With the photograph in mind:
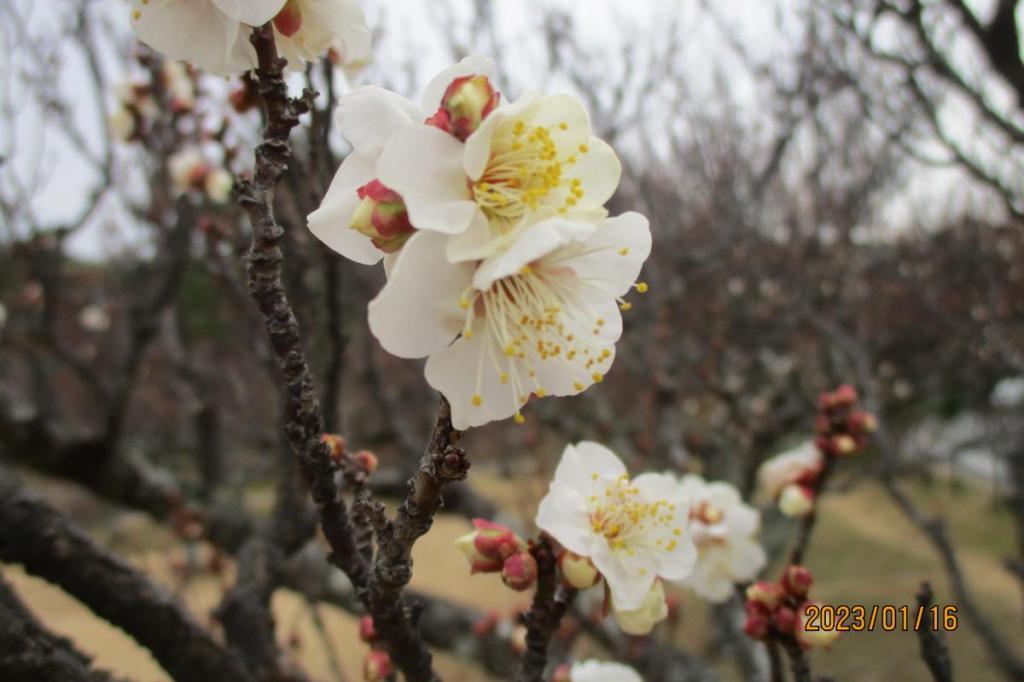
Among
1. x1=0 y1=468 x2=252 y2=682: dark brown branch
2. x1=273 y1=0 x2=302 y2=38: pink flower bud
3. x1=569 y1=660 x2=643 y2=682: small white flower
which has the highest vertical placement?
x1=273 y1=0 x2=302 y2=38: pink flower bud

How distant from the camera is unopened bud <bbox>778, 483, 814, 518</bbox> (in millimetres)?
1457

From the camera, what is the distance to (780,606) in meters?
1.12

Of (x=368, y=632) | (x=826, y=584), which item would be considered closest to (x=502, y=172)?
(x=368, y=632)

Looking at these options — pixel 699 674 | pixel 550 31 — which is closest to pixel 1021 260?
pixel 550 31

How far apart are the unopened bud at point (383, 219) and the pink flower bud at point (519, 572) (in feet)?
1.44

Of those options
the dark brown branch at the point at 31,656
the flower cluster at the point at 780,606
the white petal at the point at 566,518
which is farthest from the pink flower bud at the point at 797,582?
the dark brown branch at the point at 31,656

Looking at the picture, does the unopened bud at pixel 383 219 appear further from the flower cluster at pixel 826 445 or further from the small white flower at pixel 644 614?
the flower cluster at pixel 826 445

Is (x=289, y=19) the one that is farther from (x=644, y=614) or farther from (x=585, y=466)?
(x=644, y=614)

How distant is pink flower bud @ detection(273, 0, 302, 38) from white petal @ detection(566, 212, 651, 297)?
46cm

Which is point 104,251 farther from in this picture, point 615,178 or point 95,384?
point 615,178

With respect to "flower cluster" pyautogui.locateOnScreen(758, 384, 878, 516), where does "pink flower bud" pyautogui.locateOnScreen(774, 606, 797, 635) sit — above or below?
below

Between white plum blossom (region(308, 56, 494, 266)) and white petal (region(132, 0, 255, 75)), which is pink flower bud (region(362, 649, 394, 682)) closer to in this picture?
white plum blossom (region(308, 56, 494, 266))

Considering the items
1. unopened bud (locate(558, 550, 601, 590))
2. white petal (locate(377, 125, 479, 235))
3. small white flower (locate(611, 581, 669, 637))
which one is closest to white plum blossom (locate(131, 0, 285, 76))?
white petal (locate(377, 125, 479, 235))

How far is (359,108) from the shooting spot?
2.22 feet
